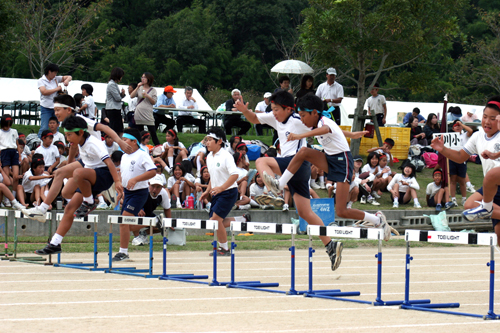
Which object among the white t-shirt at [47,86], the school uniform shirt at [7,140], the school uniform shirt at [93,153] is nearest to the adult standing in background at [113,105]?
the white t-shirt at [47,86]

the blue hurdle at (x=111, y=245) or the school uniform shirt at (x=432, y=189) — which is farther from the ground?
the school uniform shirt at (x=432, y=189)

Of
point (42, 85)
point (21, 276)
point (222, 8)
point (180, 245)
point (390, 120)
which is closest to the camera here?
point (21, 276)

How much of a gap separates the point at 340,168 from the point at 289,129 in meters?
1.03

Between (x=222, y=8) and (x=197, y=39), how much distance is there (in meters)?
6.80

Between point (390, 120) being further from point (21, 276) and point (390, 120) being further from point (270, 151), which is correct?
point (21, 276)

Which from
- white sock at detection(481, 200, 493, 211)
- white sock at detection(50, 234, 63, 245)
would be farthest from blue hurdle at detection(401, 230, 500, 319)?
white sock at detection(50, 234, 63, 245)

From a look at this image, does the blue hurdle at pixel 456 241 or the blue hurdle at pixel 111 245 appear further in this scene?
the blue hurdle at pixel 111 245

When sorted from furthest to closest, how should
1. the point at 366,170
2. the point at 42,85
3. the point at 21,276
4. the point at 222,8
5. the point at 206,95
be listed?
1. the point at 222,8
2. the point at 206,95
3. the point at 366,170
4. the point at 42,85
5. the point at 21,276

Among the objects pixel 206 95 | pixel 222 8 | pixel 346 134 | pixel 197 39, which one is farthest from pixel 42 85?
pixel 222 8

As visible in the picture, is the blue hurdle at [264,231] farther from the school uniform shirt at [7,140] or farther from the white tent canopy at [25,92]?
the white tent canopy at [25,92]

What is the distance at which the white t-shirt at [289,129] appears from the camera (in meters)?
9.07

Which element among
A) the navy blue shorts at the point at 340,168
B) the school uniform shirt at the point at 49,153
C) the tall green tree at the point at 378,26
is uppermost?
the tall green tree at the point at 378,26

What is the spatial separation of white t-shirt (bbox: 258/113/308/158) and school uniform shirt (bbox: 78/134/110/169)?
2.43 metres

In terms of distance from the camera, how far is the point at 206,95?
4312 centimetres
